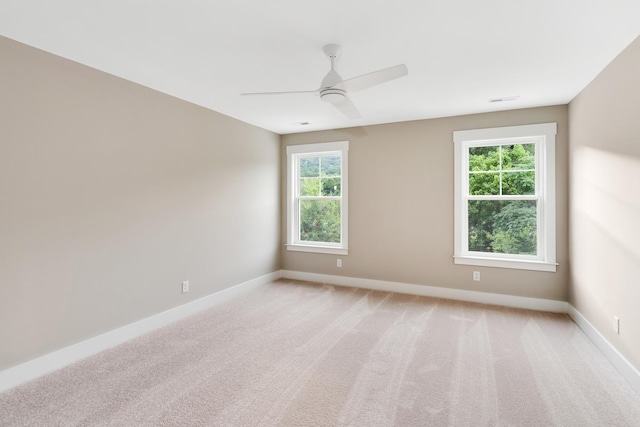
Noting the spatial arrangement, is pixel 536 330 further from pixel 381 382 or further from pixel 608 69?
pixel 608 69

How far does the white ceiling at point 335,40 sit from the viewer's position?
1945mm

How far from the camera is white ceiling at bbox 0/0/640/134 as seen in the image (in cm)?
195

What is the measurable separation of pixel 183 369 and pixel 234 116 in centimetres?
316

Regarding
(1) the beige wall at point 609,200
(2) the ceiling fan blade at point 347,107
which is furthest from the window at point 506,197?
(2) the ceiling fan blade at point 347,107

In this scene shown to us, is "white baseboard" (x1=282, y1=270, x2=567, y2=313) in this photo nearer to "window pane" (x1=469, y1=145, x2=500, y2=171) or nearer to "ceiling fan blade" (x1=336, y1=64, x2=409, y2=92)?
"window pane" (x1=469, y1=145, x2=500, y2=171)

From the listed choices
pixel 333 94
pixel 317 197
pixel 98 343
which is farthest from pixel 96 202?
pixel 317 197

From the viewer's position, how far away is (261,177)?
197 inches

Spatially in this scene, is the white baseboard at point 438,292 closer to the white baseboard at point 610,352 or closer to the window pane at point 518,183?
the white baseboard at point 610,352

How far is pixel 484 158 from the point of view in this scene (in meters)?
4.27

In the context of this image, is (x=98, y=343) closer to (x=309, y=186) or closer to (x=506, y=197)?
(x=309, y=186)

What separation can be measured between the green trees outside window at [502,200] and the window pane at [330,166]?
197 centimetres

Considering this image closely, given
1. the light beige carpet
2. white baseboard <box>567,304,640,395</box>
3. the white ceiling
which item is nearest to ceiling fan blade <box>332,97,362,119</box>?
the white ceiling

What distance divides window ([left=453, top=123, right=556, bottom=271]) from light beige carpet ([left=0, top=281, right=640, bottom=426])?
84 centimetres

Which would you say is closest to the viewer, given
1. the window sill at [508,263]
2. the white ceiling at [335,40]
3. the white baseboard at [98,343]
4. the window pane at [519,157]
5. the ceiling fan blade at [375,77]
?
the white ceiling at [335,40]
